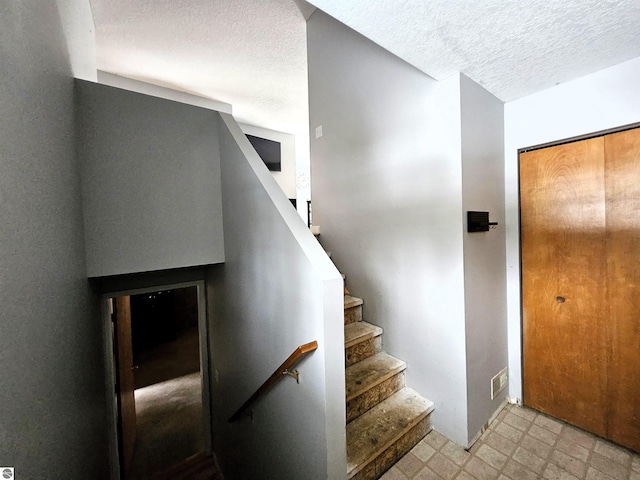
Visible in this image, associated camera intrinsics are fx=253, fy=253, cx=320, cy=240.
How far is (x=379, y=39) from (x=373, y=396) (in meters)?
2.22

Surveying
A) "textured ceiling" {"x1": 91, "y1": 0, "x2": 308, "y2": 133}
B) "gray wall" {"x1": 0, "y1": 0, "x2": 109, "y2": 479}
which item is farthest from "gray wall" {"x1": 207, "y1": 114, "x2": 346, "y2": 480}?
"textured ceiling" {"x1": 91, "y1": 0, "x2": 308, "y2": 133}

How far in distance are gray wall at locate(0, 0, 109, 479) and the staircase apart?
4.53ft

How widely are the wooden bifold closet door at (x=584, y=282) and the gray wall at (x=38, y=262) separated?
2.75 meters

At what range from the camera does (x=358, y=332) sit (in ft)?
6.87

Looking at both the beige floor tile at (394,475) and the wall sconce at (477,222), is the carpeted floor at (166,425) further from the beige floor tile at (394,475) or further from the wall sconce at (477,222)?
the wall sconce at (477,222)

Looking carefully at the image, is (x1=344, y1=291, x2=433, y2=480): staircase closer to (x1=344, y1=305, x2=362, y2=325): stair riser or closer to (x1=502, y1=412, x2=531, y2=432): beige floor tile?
(x1=344, y1=305, x2=362, y2=325): stair riser

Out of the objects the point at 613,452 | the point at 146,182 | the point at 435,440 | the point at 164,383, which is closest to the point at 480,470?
the point at 435,440

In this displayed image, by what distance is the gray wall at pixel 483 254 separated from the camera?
5.50 feet

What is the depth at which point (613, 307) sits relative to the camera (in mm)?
1668

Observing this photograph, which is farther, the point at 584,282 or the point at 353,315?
the point at 353,315

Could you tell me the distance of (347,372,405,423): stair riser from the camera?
5.62 feet

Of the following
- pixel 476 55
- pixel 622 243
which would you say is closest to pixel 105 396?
pixel 476 55

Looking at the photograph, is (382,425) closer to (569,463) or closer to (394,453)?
(394,453)

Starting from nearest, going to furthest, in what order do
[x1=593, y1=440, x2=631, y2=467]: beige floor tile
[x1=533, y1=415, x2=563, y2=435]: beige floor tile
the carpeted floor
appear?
[x1=593, y1=440, x2=631, y2=467]: beige floor tile
[x1=533, y1=415, x2=563, y2=435]: beige floor tile
the carpeted floor
